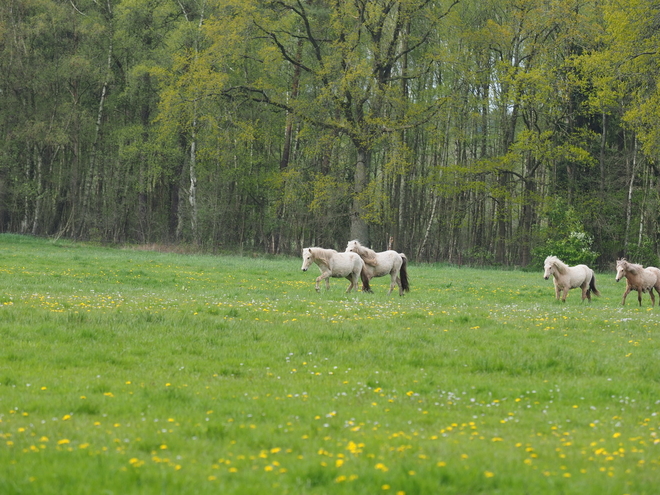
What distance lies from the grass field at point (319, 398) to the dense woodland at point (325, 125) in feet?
86.9

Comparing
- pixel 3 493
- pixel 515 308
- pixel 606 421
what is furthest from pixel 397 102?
pixel 3 493

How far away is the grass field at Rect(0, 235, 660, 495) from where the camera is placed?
569cm

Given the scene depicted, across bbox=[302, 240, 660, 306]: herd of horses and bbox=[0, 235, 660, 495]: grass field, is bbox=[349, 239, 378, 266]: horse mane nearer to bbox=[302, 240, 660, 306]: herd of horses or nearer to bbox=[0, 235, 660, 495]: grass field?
bbox=[302, 240, 660, 306]: herd of horses

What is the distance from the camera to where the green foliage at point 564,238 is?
41688mm

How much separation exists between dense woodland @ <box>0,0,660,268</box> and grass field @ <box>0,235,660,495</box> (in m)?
26.5

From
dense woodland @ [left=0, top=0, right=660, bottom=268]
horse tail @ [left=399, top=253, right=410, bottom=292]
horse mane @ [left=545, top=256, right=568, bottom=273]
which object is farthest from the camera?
dense woodland @ [left=0, top=0, right=660, bottom=268]

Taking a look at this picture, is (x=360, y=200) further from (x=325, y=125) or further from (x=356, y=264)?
(x=356, y=264)

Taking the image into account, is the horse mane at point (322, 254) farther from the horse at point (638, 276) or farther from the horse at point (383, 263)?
the horse at point (638, 276)

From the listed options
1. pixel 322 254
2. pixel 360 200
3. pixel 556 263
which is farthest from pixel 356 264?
pixel 360 200

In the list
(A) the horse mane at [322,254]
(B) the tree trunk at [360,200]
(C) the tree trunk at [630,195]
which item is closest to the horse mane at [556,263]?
(A) the horse mane at [322,254]

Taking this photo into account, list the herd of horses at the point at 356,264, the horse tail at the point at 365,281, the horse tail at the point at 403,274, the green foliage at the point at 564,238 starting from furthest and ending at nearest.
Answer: the green foliage at the point at 564,238, the horse tail at the point at 403,274, the horse tail at the point at 365,281, the herd of horses at the point at 356,264

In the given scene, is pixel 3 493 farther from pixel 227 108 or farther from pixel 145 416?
pixel 227 108

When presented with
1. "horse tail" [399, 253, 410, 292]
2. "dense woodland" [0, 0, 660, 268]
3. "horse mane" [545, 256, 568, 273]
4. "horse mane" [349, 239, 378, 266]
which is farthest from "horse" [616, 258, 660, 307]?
"dense woodland" [0, 0, 660, 268]

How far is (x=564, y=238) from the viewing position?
4369cm
